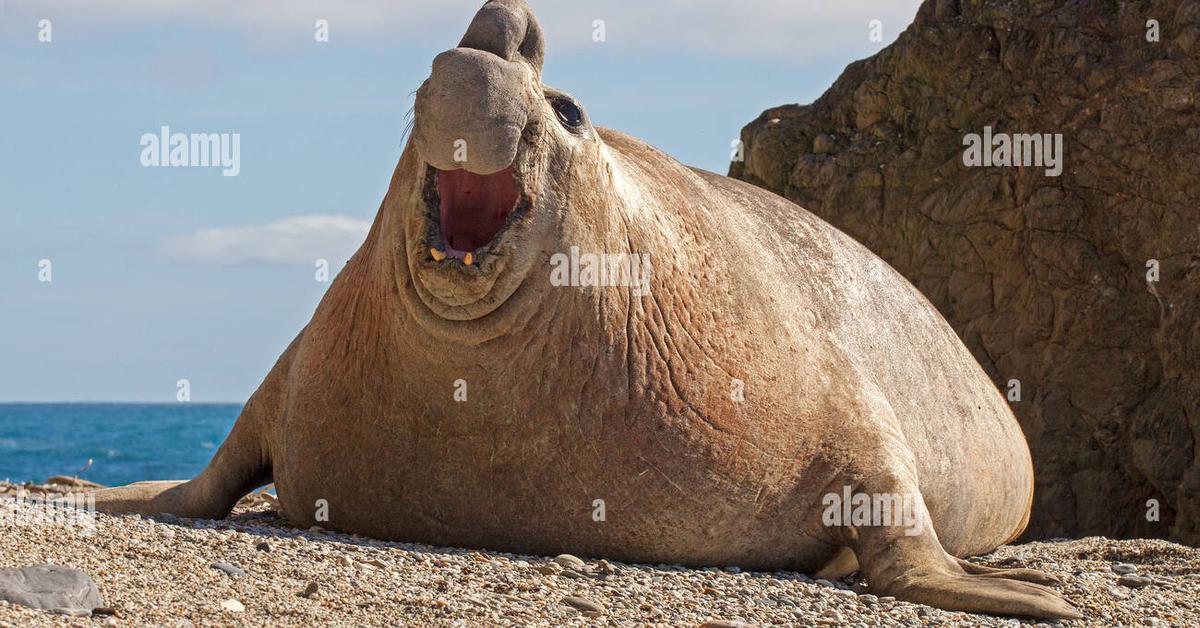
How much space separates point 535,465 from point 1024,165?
5.83m

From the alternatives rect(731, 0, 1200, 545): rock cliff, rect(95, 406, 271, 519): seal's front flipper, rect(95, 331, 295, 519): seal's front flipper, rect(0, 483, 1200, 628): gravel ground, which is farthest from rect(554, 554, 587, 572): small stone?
rect(731, 0, 1200, 545): rock cliff

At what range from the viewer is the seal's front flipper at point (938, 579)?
4.75 metres

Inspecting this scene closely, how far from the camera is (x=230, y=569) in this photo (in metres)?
4.01

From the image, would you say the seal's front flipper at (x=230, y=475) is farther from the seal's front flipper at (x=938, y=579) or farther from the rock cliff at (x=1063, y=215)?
the rock cliff at (x=1063, y=215)

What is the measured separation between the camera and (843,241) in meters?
6.58

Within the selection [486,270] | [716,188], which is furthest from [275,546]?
[716,188]

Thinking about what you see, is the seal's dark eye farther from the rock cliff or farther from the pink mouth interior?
the rock cliff

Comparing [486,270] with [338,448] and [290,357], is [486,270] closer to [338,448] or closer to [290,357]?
[338,448]

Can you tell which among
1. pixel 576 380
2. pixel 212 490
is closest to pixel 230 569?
pixel 576 380

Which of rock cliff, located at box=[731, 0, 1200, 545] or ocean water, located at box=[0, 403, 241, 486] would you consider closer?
rock cliff, located at box=[731, 0, 1200, 545]

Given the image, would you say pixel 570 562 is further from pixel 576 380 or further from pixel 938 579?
pixel 938 579

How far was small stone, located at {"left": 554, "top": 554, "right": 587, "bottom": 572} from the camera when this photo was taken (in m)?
4.69

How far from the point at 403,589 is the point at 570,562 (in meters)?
0.79

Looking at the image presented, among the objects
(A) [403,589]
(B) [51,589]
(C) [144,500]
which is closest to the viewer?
(B) [51,589]
